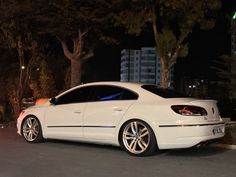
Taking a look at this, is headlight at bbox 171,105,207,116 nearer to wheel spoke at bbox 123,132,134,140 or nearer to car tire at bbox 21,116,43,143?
wheel spoke at bbox 123,132,134,140

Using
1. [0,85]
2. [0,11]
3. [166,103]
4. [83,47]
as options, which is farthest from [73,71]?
[166,103]

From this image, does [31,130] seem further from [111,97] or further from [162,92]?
[162,92]

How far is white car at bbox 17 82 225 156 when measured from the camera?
941 centimetres

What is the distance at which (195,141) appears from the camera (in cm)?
930

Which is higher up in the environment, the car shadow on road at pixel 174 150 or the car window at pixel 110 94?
the car window at pixel 110 94

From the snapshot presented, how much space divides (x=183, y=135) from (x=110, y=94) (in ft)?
6.45

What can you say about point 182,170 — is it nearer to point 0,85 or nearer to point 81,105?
point 81,105

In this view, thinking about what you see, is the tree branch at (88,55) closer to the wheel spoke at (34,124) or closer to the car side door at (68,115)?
the wheel spoke at (34,124)

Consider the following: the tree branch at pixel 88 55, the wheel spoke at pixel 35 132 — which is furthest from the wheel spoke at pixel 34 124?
the tree branch at pixel 88 55

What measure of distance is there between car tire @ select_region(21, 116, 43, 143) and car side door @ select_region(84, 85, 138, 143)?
60.0 inches

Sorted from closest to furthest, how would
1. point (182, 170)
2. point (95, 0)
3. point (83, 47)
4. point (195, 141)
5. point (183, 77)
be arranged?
point (182, 170), point (195, 141), point (95, 0), point (83, 47), point (183, 77)

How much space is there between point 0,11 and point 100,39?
3.77 meters

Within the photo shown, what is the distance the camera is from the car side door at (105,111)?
1012cm

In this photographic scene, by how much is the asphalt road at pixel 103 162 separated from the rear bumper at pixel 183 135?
290 mm
